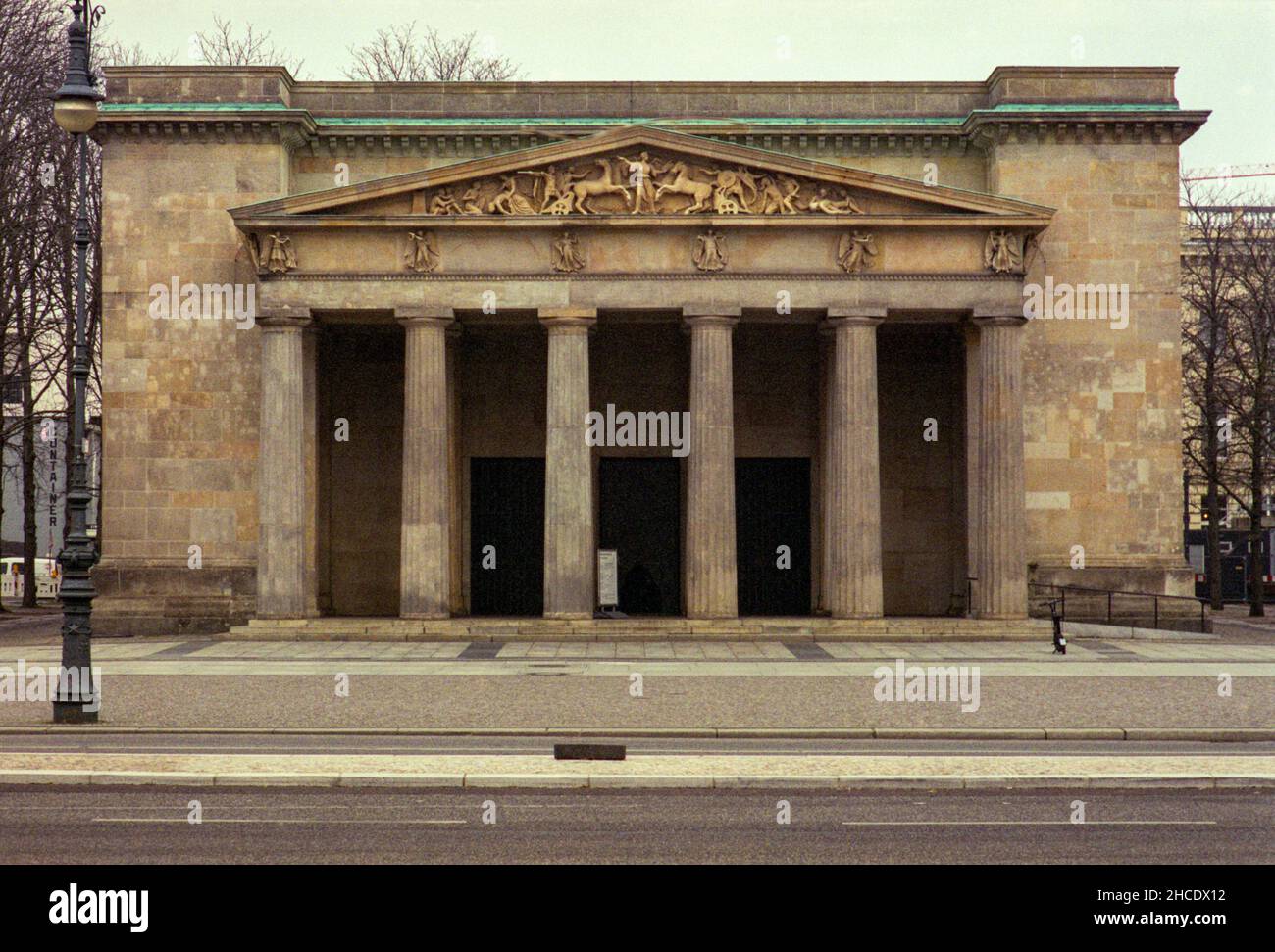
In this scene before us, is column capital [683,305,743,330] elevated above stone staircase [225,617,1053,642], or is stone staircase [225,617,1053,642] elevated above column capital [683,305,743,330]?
column capital [683,305,743,330]

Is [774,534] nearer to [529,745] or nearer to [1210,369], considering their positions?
[1210,369]

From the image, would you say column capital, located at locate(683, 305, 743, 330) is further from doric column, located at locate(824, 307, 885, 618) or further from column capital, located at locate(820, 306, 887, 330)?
doric column, located at locate(824, 307, 885, 618)

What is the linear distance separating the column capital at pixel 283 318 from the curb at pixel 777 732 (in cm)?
1864

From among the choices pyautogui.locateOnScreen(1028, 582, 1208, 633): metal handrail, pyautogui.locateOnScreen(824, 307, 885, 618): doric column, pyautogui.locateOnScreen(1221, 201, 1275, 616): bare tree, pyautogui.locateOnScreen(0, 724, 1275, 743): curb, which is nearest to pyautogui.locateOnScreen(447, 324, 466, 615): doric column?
pyautogui.locateOnScreen(824, 307, 885, 618): doric column

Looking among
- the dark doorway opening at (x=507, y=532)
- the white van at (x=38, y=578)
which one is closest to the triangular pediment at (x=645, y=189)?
the dark doorway opening at (x=507, y=532)

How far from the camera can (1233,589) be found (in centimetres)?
6059

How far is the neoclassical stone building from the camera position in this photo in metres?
37.0

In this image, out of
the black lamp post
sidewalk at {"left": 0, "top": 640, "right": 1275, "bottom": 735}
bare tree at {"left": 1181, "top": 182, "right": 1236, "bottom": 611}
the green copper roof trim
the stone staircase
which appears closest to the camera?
the black lamp post

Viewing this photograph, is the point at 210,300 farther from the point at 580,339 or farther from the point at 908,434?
the point at 908,434

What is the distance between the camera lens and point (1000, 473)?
3691 centimetres

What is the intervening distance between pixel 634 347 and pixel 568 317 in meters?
6.50

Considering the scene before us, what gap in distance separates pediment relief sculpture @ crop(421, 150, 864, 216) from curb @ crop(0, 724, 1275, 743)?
19883 millimetres

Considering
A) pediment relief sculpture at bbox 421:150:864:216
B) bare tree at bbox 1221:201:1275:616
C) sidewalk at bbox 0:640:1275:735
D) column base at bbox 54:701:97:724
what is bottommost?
sidewalk at bbox 0:640:1275:735

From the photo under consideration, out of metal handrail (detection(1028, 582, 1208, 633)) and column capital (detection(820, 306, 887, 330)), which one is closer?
column capital (detection(820, 306, 887, 330))
